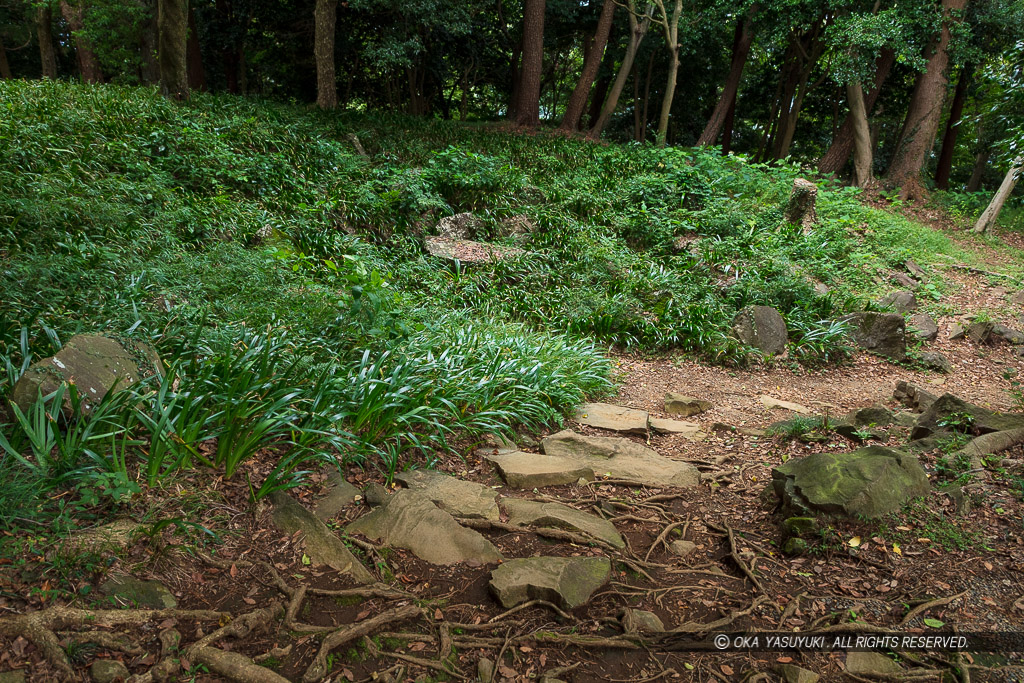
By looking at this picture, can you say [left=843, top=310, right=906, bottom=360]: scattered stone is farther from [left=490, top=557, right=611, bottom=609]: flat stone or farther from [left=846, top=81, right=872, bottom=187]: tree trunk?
[left=846, top=81, right=872, bottom=187]: tree trunk

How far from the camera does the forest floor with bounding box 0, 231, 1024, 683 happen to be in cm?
208

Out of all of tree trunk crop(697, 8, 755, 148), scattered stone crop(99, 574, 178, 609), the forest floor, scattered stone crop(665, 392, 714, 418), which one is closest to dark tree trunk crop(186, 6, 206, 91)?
tree trunk crop(697, 8, 755, 148)

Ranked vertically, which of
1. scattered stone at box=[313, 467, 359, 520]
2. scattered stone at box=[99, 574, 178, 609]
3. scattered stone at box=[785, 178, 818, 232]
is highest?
scattered stone at box=[785, 178, 818, 232]

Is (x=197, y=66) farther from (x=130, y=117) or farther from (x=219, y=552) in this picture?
(x=219, y=552)

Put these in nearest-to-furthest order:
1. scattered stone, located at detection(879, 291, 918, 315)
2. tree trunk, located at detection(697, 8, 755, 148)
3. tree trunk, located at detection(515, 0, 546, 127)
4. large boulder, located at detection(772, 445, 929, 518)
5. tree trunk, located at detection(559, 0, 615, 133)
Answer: large boulder, located at detection(772, 445, 929, 518) → scattered stone, located at detection(879, 291, 918, 315) → tree trunk, located at detection(515, 0, 546, 127) → tree trunk, located at detection(559, 0, 615, 133) → tree trunk, located at detection(697, 8, 755, 148)

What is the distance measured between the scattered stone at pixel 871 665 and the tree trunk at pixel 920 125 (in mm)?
14588

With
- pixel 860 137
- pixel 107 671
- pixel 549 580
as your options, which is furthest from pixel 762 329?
pixel 860 137

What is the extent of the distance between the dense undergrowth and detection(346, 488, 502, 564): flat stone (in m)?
0.52

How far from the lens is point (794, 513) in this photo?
10.2ft

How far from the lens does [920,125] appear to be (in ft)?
45.3

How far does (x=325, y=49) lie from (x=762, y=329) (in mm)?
9626

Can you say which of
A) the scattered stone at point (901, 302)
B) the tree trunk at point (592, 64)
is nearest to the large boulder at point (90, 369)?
the scattered stone at point (901, 302)

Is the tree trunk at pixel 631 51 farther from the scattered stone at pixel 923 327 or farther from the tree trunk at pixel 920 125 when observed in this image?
the scattered stone at pixel 923 327

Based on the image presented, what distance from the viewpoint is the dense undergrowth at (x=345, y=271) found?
310cm
